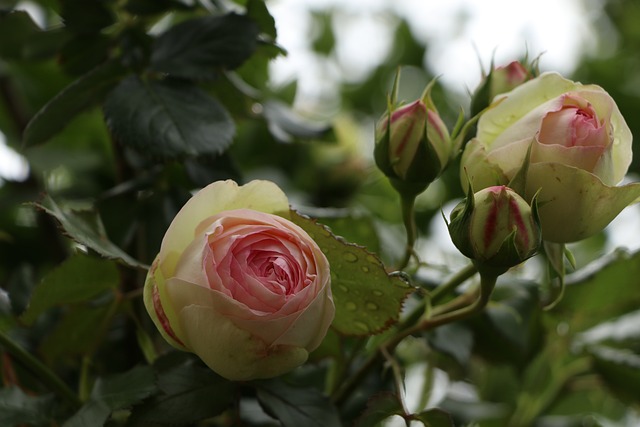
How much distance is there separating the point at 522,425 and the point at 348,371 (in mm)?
246

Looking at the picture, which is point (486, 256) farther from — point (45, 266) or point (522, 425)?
point (45, 266)

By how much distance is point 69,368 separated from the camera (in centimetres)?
61

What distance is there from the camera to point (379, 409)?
0.45 metres

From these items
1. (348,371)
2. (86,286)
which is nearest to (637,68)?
(348,371)

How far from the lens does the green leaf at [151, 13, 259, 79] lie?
56 cm

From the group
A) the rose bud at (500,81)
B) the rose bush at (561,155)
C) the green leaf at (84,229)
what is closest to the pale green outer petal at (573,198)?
the rose bush at (561,155)

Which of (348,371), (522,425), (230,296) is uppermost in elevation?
(230,296)

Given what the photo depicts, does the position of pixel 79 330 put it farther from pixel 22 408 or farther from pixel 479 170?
pixel 479 170

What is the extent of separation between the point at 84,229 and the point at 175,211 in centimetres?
8

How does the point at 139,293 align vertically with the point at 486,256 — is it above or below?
below

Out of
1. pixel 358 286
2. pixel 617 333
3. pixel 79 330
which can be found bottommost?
pixel 617 333

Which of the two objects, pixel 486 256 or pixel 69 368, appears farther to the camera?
pixel 69 368

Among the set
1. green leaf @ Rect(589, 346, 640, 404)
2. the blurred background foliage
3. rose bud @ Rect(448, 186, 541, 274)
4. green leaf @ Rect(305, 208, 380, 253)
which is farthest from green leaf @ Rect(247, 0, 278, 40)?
green leaf @ Rect(589, 346, 640, 404)

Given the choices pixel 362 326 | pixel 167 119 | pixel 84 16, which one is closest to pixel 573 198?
pixel 362 326
